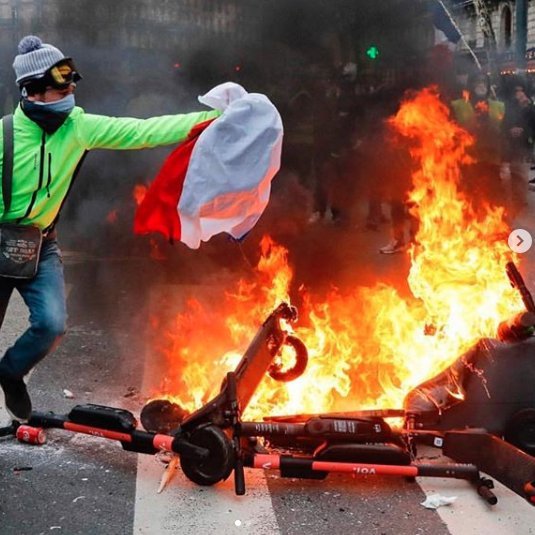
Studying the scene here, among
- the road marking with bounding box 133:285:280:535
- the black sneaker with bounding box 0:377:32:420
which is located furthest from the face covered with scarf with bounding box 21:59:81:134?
the road marking with bounding box 133:285:280:535

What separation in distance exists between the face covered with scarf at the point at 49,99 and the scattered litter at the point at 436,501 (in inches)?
88.9

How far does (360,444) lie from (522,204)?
7.52 m

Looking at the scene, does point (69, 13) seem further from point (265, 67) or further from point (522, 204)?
point (522, 204)

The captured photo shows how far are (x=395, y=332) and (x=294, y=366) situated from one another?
759 mm

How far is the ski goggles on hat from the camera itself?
150 inches

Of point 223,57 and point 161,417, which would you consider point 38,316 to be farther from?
point 223,57

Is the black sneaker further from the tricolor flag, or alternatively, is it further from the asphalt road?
the tricolor flag

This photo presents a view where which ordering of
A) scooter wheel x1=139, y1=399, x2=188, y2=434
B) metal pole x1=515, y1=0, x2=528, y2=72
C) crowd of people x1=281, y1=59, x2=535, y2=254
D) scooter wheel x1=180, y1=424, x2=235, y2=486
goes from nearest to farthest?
scooter wheel x1=180, y1=424, x2=235, y2=486, scooter wheel x1=139, y1=399, x2=188, y2=434, crowd of people x1=281, y1=59, x2=535, y2=254, metal pole x1=515, y1=0, x2=528, y2=72

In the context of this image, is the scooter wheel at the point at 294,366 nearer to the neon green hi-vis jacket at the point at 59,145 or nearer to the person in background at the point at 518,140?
the neon green hi-vis jacket at the point at 59,145

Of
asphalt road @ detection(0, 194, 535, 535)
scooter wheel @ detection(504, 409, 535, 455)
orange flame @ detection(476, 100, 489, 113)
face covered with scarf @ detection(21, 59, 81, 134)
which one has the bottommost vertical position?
asphalt road @ detection(0, 194, 535, 535)

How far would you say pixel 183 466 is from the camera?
372 cm

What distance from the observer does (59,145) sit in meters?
3.86

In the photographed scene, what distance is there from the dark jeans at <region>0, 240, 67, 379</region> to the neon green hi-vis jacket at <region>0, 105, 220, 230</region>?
0.23m

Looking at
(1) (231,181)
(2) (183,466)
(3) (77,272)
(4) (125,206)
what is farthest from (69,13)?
(2) (183,466)
